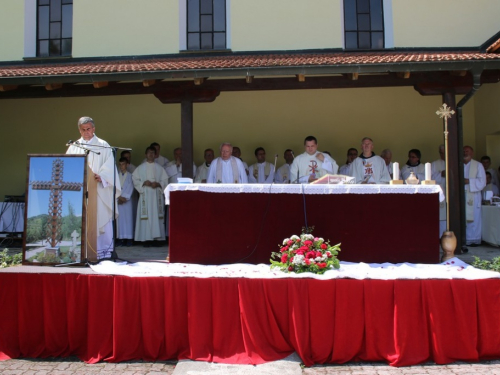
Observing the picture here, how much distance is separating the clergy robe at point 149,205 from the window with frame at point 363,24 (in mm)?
5169

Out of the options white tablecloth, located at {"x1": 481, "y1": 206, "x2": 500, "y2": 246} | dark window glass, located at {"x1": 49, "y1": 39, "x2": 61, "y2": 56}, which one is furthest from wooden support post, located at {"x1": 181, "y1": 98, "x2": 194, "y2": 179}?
white tablecloth, located at {"x1": 481, "y1": 206, "x2": 500, "y2": 246}

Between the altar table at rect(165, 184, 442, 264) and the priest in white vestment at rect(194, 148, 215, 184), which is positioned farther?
the priest in white vestment at rect(194, 148, 215, 184)

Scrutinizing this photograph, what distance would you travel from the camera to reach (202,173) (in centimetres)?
A: 1146

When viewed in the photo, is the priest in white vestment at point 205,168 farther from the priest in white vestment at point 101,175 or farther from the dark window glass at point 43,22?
the dark window glass at point 43,22

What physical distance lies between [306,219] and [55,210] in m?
2.97

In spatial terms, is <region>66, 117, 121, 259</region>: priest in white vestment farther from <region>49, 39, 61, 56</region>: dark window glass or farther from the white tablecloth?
the white tablecloth

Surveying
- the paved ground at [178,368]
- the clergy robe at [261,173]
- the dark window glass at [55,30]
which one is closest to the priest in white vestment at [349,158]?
the clergy robe at [261,173]

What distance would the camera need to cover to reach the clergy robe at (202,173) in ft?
37.4

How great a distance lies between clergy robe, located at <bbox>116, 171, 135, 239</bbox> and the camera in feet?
37.1

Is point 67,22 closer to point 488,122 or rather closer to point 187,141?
point 187,141

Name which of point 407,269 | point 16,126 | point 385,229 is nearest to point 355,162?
point 385,229

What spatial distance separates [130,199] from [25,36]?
4.82m

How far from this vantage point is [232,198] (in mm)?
6504

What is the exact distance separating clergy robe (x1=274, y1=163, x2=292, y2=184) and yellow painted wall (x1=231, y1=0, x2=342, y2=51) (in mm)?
2625
